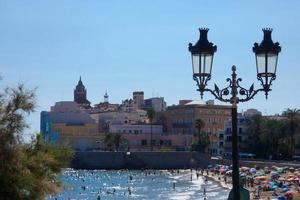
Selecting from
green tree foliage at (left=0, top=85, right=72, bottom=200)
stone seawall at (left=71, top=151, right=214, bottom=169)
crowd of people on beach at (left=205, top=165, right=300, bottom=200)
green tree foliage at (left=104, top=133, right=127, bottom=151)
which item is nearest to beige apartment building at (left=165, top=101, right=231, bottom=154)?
green tree foliage at (left=104, top=133, right=127, bottom=151)

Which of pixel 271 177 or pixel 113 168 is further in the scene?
pixel 113 168

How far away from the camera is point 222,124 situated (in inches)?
5128

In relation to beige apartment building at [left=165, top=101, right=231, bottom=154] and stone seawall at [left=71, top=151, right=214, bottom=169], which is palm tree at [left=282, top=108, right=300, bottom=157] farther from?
beige apartment building at [left=165, top=101, right=231, bottom=154]

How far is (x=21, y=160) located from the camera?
14719mm

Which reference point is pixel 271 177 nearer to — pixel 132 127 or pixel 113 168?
pixel 113 168

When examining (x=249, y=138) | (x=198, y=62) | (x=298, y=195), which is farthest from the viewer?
(x=249, y=138)

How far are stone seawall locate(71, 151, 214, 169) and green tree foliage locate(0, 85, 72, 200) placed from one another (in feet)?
301

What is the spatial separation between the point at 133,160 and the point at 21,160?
95.4 meters

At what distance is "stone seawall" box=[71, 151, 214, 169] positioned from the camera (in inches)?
4296

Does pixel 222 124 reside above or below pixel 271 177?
above

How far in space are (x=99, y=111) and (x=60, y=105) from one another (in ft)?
50.9

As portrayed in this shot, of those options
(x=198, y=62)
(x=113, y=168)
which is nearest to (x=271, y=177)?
(x=113, y=168)

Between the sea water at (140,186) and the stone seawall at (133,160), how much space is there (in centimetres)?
182

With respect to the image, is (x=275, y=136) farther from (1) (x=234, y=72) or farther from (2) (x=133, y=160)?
(1) (x=234, y=72)
